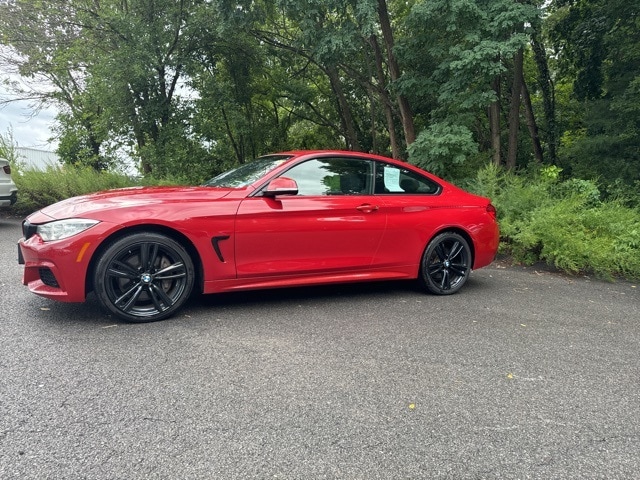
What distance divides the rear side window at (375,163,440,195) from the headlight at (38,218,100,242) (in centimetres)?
262

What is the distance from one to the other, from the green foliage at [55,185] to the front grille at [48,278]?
260 inches

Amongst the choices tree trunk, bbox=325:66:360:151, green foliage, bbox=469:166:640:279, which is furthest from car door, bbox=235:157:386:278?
tree trunk, bbox=325:66:360:151

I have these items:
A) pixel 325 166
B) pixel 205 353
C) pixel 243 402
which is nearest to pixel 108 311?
pixel 205 353

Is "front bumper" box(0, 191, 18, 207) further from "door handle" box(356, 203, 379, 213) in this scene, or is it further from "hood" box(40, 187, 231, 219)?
"door handle" box(356, 203, 379, 213)

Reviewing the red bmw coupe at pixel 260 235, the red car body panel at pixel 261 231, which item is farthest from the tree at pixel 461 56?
the red car body panel at pixel 261 231

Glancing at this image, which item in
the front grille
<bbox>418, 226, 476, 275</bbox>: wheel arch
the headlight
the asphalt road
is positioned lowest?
the asphalt road

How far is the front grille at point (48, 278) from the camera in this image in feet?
11.1

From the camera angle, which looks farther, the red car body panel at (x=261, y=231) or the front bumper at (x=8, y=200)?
the front bumper at (x=8, y=200)

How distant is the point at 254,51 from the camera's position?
13.1m

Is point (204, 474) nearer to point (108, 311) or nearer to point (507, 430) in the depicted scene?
point (507, 430)

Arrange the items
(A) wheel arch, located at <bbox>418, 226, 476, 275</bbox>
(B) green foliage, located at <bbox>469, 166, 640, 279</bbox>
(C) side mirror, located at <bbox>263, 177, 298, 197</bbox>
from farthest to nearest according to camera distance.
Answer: (B) green foliage, located at <bbox>469, 166, 640, 279</bbox> < (A) wheel arch, located at <bbox>418, 226, 476, 275</bbox> < (C) side mirror, located at <bbox>263, 177, 298, 197</bbox>

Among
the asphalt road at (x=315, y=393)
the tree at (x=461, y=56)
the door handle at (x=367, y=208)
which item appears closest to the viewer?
the asphalt road at (x=315, y=393)

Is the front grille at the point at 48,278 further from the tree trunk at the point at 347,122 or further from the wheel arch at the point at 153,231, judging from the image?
the tree trunk at the point at 347,122

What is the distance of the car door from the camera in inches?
151
